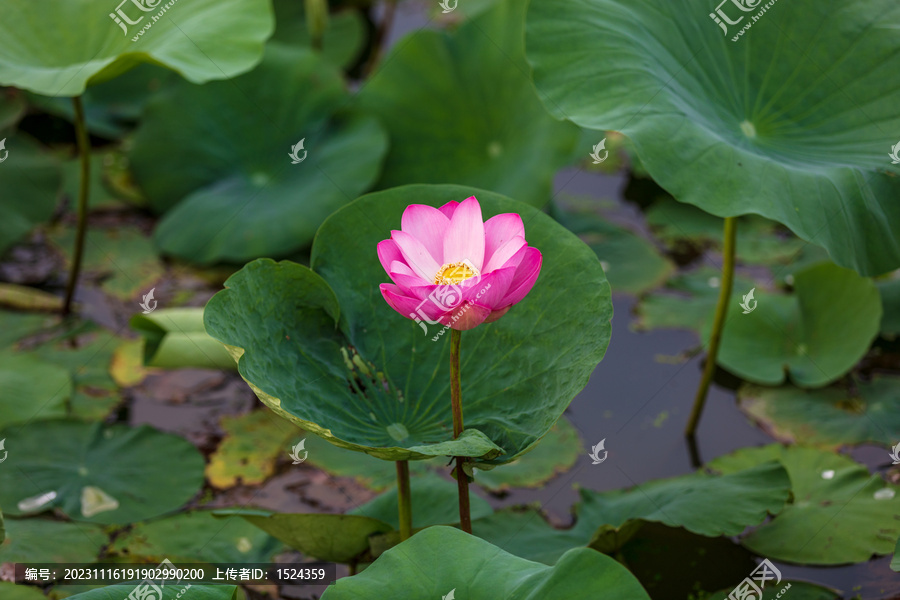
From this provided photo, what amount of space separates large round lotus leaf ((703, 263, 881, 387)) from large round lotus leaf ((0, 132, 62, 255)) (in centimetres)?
225

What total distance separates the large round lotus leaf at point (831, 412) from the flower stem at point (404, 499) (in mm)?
1158

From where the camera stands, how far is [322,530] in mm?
1627

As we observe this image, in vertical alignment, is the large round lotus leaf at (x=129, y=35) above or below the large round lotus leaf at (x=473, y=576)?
above

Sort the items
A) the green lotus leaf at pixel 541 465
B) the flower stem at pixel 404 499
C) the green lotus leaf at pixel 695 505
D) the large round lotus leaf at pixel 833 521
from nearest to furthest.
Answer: the flower stem at pixel 404 499
the green lotus leaf at pixel 695 505
the large round lotus leaf at pixel 833 521
the green lotus leaf at pixel 541 465

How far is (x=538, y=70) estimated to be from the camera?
1927 mm

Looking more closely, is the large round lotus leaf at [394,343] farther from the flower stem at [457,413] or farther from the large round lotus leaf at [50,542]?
the large round lotus leaf at [50,542]

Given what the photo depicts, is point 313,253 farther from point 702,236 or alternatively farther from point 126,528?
point 702,236

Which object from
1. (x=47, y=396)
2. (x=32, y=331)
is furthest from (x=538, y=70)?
(x=32, y=331)

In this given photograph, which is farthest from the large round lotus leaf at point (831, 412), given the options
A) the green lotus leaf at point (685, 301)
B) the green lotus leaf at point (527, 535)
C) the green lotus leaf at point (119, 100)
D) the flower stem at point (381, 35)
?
the green lotus leaf at point (119, 100)

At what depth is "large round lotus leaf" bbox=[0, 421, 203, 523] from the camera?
1.96 m

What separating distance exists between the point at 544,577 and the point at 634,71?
115cm

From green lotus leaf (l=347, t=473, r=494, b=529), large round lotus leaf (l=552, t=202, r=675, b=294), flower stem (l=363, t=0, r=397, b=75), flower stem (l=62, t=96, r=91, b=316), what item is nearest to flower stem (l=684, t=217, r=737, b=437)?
large round lotus leaf (l=552, t=202, r=675, b=294)

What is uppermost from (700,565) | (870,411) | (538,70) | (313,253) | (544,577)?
(538,70)

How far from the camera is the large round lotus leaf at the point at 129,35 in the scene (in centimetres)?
216
